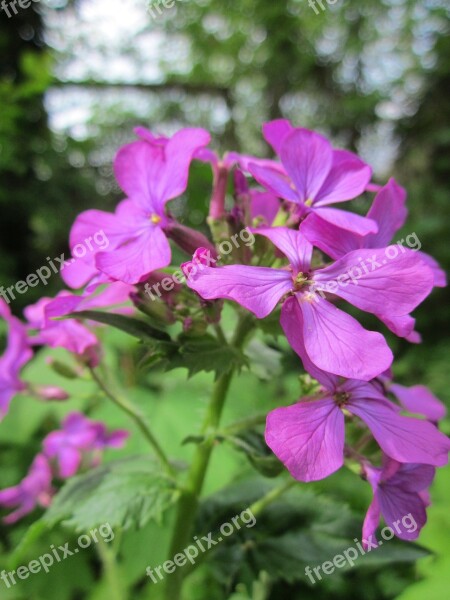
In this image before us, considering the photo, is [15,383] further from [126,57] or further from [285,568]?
[126,57]

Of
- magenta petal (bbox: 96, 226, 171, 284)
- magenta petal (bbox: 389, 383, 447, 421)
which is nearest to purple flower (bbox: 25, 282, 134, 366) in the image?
magenta petal (bbox: 96, 226, 171, 284)

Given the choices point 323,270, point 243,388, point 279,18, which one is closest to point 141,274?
point 323,270

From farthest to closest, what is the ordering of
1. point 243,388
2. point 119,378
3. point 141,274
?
point 119,378 < point 243,388 < point 141,274

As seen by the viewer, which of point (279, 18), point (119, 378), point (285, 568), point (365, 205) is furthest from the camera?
point (279, 18)

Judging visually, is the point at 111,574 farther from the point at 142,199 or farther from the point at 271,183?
the point at 271,183

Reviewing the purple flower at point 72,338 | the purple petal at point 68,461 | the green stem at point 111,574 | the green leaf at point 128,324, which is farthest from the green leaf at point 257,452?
the purple petal at point 68,461

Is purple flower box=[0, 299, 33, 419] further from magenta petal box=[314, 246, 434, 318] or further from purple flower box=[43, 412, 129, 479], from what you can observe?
magenta petal box=[314, 246, 434, 318]

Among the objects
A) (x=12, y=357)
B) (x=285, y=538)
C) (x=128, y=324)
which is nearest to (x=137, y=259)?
(x=128, y=324)
